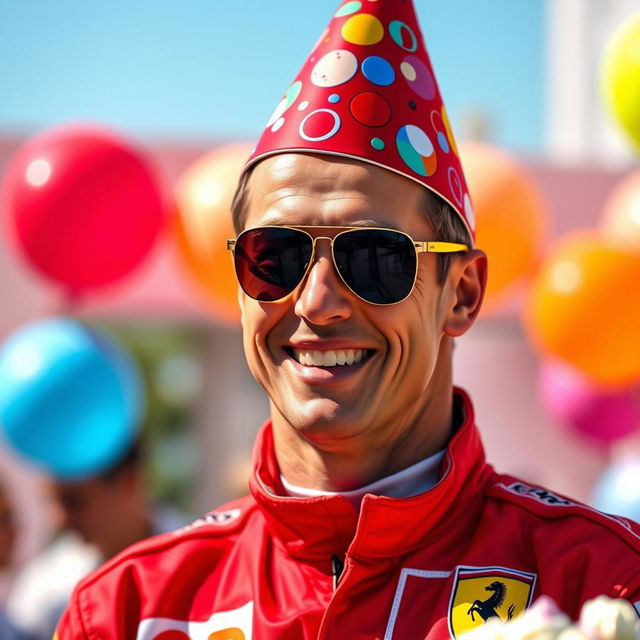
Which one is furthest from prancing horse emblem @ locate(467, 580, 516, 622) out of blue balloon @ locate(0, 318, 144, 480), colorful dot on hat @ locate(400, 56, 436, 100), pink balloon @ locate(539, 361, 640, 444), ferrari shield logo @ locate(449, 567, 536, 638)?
pink balloon @ locate(539, 361, 640, 444)

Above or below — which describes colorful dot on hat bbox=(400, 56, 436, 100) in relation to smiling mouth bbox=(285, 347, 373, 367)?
above

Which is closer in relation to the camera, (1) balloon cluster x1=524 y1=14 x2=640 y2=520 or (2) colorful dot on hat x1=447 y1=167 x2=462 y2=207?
(2) colorful dot on hat x1=447 y1=167 x2=462 y2=207

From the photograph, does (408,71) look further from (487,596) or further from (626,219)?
(626,219)

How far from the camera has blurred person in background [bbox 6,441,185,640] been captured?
3674 millimetres

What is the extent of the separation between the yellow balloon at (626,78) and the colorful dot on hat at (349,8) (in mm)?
1895

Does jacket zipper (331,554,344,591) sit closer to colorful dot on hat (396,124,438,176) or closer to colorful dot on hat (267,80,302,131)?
colorful dot on hat (396,124,438,176)

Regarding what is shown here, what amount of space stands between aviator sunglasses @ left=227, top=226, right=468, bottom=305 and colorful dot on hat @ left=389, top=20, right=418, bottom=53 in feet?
1.15

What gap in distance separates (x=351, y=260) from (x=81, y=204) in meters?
2.48

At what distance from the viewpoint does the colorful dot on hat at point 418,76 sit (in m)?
1.73

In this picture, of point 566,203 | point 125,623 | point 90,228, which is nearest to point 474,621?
point 125,623

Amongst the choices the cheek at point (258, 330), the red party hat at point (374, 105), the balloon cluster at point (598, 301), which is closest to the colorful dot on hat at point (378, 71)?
the red party hat at point (374, 105)

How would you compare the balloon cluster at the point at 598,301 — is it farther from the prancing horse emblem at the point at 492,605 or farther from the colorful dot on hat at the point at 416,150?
the prancing horse emblem at the point at 492,605

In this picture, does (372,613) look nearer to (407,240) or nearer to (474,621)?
(474,621)

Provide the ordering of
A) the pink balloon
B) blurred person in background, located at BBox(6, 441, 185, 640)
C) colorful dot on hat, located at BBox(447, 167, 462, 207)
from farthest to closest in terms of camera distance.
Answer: the pink balloon < blurred person in background, located at BBox(6, 441, 185, 640) < colorful dot on hat, located at BBox(447, 167, 462, 207)
